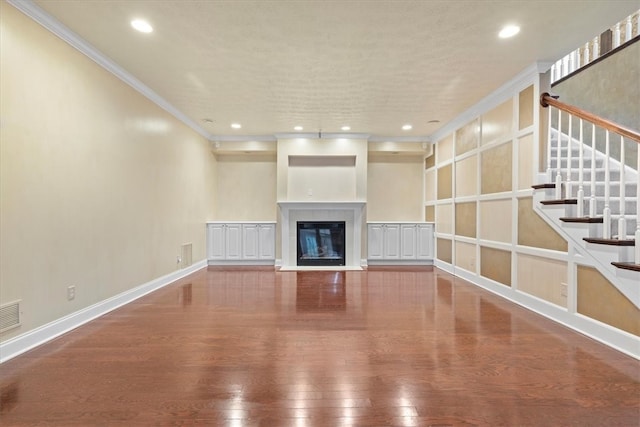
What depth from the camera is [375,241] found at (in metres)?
6.57

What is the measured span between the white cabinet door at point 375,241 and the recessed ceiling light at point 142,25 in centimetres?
497

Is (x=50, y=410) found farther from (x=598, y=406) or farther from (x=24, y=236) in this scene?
(x=598, y=406)

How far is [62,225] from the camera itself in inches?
109

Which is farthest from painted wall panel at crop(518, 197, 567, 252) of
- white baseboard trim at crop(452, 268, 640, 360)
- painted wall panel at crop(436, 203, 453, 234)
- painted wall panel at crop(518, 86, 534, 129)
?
painted wall panel at crop(436, 203, 453, 234)

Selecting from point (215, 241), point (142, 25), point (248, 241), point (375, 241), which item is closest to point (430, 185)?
point (375, 241)

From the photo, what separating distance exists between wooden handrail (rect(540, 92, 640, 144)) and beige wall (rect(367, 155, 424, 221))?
3.77m

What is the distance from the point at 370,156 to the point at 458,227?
101 inches

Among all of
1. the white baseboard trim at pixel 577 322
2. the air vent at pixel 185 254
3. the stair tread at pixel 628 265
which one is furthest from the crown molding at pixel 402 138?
the stair tread at pixel 628 265

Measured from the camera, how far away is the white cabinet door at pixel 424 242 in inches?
258

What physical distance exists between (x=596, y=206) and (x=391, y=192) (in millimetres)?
4212

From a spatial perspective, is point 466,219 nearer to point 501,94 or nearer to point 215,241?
point 501,94

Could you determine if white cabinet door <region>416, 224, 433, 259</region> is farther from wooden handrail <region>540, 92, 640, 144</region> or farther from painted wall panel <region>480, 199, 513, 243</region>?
wooden handrail <region>540, 92, 640, 144</region>

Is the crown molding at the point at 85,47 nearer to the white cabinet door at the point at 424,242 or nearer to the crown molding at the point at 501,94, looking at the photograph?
the crown molding at the point at 501,94

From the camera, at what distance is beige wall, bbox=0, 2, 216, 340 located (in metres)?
2.35
